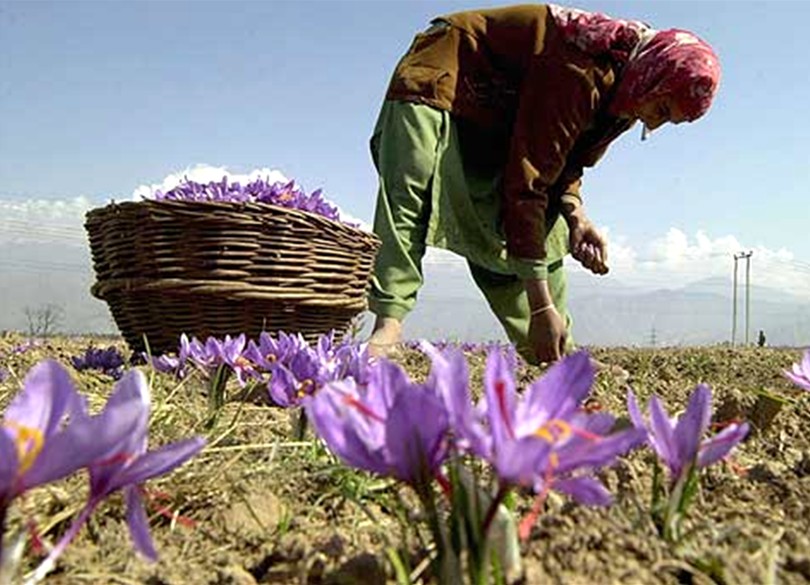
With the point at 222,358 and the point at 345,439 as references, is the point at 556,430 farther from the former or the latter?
the point at 222,358

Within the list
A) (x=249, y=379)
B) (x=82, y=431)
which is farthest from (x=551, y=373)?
(x=249, y=379)

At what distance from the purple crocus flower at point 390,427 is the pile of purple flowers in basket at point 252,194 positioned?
2452 mm

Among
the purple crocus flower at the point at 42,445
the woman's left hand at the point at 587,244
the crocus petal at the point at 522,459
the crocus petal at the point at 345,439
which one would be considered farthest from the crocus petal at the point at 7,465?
the woman's left hand at the point at 587,244

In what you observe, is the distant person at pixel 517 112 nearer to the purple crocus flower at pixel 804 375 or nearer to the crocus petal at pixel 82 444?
the purple crocus flower at pixel 804 375

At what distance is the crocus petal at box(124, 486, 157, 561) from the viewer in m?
0.59

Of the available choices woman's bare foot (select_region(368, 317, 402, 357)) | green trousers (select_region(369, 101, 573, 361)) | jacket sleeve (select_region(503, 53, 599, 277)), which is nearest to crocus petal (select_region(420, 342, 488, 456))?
woman's bare foot (select_region(368, 317, 402, 357))

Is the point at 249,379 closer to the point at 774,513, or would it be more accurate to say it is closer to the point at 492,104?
the point at 774,513

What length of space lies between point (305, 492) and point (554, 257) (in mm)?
3350

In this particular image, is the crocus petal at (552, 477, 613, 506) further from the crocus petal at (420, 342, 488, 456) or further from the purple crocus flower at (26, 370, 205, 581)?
the purple crocus flower at (26, 370, 205, 581)

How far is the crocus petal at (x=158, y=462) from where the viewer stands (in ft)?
1.91

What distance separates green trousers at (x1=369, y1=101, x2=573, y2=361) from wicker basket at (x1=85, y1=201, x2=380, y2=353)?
9.6 inches

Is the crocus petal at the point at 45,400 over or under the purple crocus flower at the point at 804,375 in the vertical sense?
over

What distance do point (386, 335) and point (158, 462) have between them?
8.47 feet

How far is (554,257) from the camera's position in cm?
427
